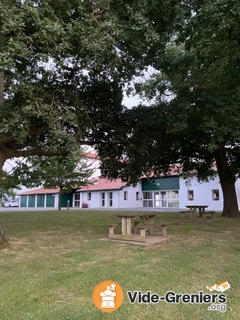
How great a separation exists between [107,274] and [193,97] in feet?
Answer: 28.2

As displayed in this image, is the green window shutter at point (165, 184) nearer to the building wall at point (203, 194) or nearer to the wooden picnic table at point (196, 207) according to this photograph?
the building wall at point (203, 194)

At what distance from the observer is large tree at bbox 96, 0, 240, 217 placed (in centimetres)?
745

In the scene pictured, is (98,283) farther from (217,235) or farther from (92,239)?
(217,235)

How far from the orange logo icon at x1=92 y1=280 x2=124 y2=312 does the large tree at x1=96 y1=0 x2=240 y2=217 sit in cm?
615

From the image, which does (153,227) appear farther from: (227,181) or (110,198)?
(110,198)

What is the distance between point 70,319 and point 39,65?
809 centimetres

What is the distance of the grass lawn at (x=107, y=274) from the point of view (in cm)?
345

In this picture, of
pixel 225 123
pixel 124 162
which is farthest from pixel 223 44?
pixel 124 162

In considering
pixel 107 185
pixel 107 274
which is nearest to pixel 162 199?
pixel 107 185

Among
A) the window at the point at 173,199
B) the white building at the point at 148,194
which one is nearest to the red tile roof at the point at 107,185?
the white building at the point at 148,194

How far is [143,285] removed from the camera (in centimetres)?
433

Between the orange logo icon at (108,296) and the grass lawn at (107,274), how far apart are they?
0.09 meters

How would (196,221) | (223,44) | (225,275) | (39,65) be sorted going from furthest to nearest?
(196,221)
(223,44)
(39,65)
(225,275)

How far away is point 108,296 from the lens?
4.01 metres
